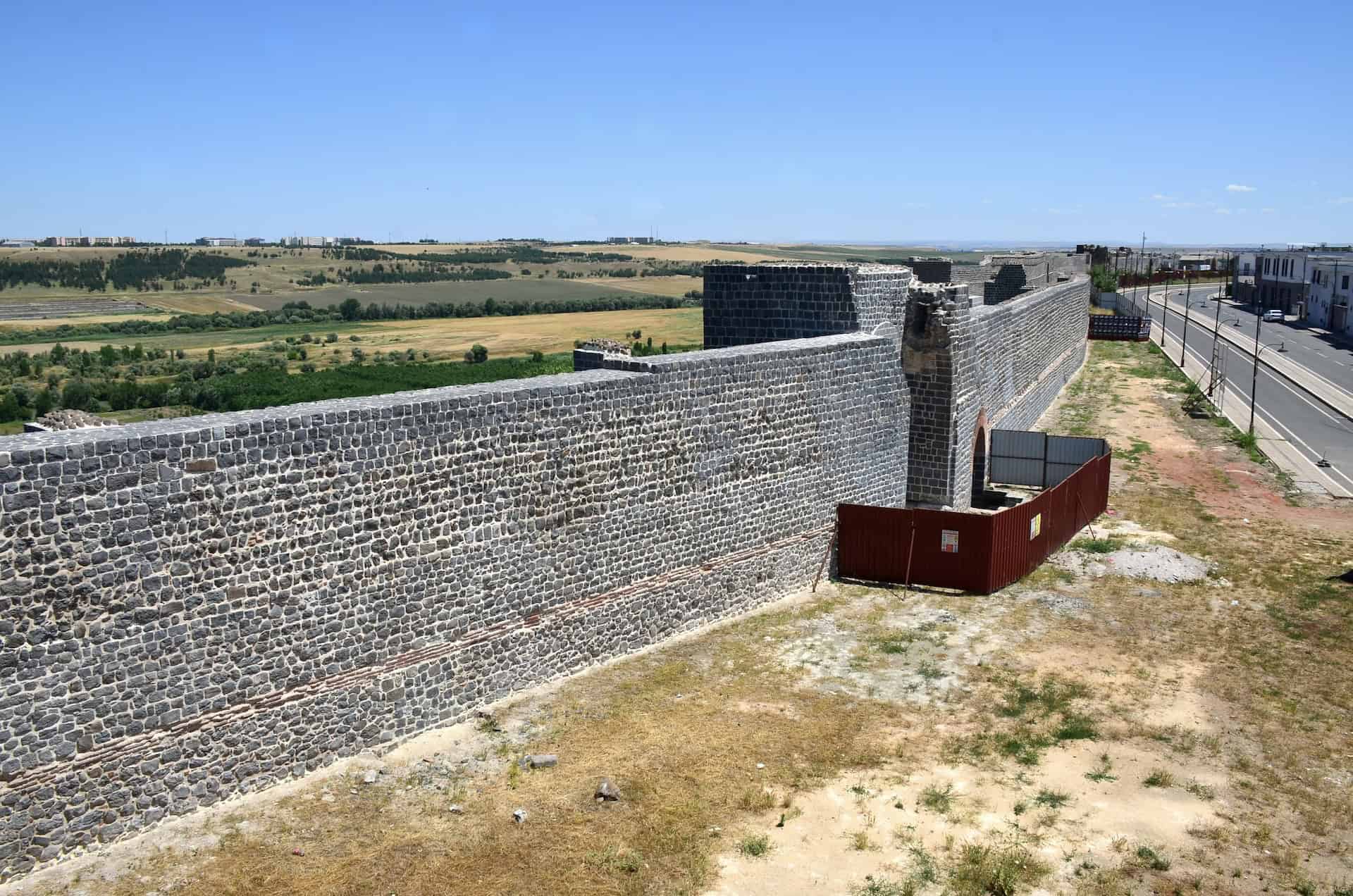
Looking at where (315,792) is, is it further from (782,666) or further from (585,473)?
(782,666)

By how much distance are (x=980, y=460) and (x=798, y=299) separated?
7.59 m

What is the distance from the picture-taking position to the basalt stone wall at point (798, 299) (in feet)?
63.4

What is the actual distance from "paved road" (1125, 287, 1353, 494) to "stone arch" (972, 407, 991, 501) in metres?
8.75

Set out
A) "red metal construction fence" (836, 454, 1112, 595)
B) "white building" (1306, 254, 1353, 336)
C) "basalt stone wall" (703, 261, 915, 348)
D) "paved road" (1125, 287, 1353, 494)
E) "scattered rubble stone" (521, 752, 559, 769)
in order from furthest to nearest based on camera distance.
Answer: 1. "white building" (1306, 254, 1353, 336)
2. "paved road" (1125, 287, 1353, 494)
3. "basalt stone wall" (703, 261, 915, 348)
4. "red metal construction fence" (836, 454, 1112, 595)
5. "scattered rubble stone" (521, 752, 559, 769)

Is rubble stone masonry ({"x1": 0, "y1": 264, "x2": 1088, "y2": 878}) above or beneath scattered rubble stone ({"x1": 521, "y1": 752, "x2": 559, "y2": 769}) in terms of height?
above

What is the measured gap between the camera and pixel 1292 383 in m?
46.9

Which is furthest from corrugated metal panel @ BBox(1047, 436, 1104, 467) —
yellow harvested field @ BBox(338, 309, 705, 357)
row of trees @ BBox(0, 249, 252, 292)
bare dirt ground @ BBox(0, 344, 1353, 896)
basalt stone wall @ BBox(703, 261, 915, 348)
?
row of trees @ BBox(0, 249, 252, 292)

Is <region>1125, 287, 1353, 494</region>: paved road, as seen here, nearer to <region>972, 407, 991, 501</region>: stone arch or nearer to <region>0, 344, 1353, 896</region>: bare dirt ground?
<region>972, 407, 991, 501</region>: stone arch

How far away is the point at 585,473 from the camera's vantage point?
14211 millimetres

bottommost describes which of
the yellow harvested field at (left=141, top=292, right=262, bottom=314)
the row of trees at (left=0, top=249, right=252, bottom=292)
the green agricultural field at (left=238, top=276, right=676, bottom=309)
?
the yellow harvested field at (left=141, top=292, right=262, bottom=314)

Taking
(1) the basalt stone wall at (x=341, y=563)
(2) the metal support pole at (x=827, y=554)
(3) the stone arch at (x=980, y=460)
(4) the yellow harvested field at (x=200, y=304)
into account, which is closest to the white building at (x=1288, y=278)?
(3) the stone arch at (x=980, y=460)

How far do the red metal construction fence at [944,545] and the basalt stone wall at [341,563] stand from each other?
2055mm

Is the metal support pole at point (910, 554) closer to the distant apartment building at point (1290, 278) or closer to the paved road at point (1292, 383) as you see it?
the paved road at point (1292, 383)

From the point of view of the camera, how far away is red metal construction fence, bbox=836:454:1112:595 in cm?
1786
